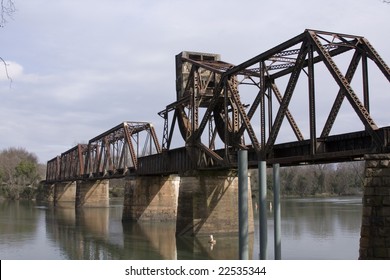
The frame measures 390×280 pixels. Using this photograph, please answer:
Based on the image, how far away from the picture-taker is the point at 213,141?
36.6 metres

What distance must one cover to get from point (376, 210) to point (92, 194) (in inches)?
2960

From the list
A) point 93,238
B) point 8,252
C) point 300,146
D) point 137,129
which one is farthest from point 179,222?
point 137,129

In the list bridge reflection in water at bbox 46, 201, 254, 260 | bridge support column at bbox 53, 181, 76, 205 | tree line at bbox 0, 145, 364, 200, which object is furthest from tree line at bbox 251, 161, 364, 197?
bridge reflection in water at bbox 46, 201, 254, 260

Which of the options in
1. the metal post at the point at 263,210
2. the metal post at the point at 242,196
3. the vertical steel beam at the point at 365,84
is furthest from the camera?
the vertical steel beam at the point at 365,84

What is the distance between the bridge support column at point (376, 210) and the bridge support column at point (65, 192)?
100m

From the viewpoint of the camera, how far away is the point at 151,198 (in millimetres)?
52969

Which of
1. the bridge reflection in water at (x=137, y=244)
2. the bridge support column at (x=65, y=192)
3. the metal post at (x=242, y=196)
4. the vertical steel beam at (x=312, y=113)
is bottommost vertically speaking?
the bridge reflection in water at (x=137, y=244)

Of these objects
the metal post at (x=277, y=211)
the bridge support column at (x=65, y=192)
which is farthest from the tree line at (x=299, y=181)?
the metal post at (x=277, y=211)

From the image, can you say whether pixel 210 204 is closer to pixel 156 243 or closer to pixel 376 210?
pixel 156 243

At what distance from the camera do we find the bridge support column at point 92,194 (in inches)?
3378

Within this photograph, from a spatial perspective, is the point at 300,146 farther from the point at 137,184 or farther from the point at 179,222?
the point at 137,184

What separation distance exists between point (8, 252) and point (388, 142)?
2350 centimetres

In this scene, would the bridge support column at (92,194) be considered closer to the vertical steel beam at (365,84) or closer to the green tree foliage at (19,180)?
the green tree foliage at (19,180)

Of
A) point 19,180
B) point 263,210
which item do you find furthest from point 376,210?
point 19,180
